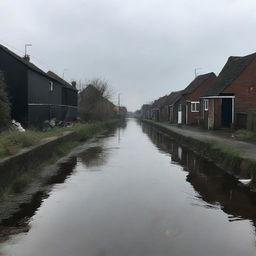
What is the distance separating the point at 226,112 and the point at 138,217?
2877 cm

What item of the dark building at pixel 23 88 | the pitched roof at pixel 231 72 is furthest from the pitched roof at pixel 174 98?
the dark building at pixel 23 88

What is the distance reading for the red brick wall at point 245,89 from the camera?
3453cm

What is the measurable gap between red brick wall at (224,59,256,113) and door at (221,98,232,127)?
0.86 metres

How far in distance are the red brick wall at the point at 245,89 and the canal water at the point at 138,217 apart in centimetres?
2172

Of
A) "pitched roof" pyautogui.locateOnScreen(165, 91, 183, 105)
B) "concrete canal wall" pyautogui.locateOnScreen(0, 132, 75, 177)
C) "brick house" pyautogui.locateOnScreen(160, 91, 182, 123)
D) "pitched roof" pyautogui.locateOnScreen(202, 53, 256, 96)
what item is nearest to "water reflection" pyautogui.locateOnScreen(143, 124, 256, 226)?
"concrete canal wall" pyautogui.locateOnScreen(0, 132, 75, 177)

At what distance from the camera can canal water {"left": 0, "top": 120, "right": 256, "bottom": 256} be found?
6262mm

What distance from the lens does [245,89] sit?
34625 mm

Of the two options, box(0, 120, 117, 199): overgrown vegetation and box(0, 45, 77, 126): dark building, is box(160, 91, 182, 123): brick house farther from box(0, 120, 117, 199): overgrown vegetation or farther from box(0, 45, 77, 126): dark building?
box(0, 120, 117, 199): overgrown vegetation

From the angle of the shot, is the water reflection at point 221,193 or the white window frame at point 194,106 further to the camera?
the white window frame at point 194,106

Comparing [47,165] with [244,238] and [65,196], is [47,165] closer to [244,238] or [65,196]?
[65,196]

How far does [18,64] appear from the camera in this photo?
100ft

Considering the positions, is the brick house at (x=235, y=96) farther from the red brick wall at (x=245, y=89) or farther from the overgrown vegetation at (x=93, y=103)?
the overgrown vegetation at (x=93, y=103)

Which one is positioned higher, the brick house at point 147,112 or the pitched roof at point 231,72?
the pitched roof at point 231,72

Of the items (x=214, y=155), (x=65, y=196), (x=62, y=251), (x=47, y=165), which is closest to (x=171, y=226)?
(x=62, y=251)
